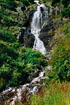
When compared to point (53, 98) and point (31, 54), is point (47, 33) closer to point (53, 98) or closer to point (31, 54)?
point (31, 54)

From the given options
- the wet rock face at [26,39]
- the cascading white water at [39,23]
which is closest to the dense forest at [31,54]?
the wet rock face at [26,39]

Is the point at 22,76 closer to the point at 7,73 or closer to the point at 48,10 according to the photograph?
the point at 7,73

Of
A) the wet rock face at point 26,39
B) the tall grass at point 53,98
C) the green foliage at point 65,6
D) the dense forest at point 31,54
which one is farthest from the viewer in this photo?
the green foliage at point 65,6

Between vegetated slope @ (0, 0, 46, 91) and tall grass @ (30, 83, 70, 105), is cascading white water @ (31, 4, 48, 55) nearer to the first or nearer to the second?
vegetated slope @ (0, 0, 46, 91)

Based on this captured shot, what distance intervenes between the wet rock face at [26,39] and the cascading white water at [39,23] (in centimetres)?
36

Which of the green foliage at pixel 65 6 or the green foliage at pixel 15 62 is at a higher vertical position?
the green foliage at pixel 65 6

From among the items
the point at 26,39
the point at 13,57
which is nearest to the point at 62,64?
the point at 13,57

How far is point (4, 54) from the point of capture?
11.9 meters

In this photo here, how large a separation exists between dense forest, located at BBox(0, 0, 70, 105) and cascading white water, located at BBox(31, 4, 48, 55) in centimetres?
40

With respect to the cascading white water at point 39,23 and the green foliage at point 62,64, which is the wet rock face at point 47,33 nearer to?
the cascading white water at point 39,23

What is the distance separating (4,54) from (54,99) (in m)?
9.18

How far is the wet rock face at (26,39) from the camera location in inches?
590

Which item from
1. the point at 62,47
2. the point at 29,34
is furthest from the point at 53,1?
the point at 62,47

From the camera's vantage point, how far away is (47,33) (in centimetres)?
1522
